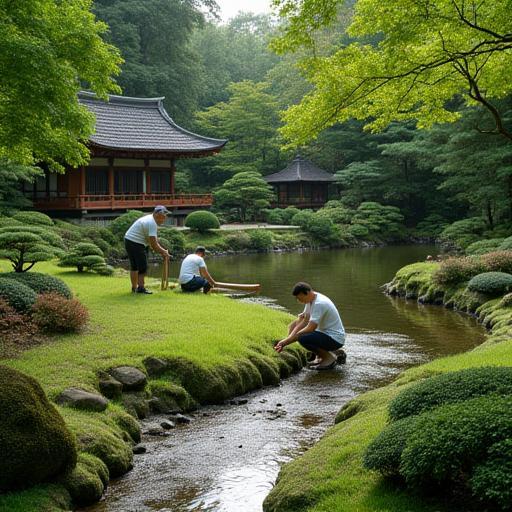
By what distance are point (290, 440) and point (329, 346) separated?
3.29 m

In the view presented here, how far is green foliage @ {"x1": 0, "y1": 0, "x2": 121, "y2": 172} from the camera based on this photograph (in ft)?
27.9

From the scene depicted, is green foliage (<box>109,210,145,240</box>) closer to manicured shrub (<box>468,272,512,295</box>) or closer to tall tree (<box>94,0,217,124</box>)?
manicured shrub (<box>468,272,512,295</box>)

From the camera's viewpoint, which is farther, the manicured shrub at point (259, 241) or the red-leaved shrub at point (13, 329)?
the manicured shrub at point (259, 241)

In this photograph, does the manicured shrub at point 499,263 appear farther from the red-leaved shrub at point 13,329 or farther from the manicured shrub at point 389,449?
the manicured shrub at point 389,449

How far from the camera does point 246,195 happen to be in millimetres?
43875

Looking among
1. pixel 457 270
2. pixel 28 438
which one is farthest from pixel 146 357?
pixel 457 270

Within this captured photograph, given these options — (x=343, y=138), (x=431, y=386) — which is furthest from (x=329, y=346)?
(x=343, y=138)

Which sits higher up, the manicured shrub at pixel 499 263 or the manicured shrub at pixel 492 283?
the manicured shrub at pixel 499 263

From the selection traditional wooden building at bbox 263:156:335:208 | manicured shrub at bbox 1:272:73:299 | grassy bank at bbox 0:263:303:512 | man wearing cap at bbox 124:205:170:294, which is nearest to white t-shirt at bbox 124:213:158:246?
man wearing cap at bbox 124:205:170:294

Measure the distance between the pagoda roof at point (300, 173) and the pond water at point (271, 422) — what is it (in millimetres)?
32938

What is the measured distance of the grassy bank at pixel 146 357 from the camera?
6609 millimetres

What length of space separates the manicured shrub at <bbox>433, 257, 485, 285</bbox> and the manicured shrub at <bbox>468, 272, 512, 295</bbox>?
4.44ft

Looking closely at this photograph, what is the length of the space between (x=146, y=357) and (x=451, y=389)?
502 cm

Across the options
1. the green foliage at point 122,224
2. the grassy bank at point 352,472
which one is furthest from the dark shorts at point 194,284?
the green foliage at point 122,224
